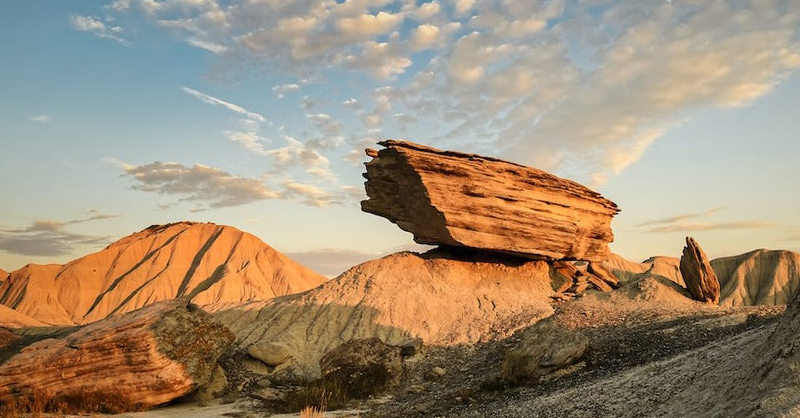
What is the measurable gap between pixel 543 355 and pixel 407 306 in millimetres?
9448

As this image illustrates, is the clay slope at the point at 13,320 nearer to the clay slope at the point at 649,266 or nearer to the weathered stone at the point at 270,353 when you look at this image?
the weathered stone at the point at 270,353

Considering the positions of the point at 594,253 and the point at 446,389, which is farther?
the point at 594,253

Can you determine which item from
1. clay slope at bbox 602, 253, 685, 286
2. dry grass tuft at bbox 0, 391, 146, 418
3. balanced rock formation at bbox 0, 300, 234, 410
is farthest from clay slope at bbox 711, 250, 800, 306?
dry grass tuft at bbox 0, 391, 146, 418

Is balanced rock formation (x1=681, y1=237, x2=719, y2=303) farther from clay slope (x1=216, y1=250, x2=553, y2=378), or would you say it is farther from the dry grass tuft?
the dry grass tuft

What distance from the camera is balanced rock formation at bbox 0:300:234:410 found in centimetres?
1541

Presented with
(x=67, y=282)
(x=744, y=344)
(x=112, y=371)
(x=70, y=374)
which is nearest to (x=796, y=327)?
(x=744, y=344)

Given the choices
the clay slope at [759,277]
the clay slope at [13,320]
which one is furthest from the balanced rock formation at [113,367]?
the clay slope at [759,277]

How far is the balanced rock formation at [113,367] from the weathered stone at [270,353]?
4.02 m

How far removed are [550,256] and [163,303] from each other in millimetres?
18326

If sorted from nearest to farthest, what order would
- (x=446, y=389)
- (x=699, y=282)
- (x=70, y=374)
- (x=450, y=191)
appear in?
(x=70, y=374), (x=446, y=389), (x=699, y=282), (x=450, y=191)

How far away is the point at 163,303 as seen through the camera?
18266 mm

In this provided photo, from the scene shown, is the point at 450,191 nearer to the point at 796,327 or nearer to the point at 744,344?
the point at 744,344

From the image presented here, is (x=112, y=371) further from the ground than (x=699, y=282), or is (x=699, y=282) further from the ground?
(x=699, y=282)

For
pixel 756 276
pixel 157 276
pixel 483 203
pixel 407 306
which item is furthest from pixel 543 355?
pixel 756 276
